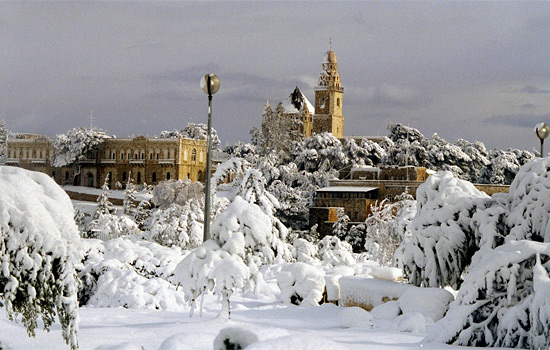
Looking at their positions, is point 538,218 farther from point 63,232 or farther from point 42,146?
point 42,146

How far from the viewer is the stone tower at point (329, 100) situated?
94938mm

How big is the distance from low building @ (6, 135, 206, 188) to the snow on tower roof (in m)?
20.3

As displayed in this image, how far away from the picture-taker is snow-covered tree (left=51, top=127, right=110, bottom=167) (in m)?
75.8

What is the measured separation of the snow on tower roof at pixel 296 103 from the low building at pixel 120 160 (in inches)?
800

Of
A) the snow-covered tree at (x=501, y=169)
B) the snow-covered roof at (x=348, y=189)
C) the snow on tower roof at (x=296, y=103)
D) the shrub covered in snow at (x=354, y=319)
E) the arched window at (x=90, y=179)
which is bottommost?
the shrub covered in snow at (x=354, y=319)

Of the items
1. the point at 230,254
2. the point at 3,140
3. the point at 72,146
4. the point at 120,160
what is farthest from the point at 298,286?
the point at 3,140

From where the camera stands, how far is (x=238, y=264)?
9461mm

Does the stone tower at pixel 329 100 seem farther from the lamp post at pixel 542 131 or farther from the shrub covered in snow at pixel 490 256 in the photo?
the shrub covered in snow at pixel 490 256

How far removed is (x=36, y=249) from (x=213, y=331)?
6.58 ft

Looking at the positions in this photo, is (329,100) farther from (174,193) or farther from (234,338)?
(234,338)

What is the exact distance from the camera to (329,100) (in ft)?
315

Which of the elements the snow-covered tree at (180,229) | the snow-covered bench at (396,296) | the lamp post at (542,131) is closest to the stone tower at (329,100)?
the snow-covered tree at (180,229)

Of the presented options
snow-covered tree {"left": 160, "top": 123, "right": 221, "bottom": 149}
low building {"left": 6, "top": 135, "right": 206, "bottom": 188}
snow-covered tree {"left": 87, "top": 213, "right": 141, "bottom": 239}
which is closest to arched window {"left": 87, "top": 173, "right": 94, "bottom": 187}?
low building {"left": 6, "top": 135, "right": 206, "bottom": 188}

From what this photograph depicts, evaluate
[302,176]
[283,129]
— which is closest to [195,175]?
[283,129]
